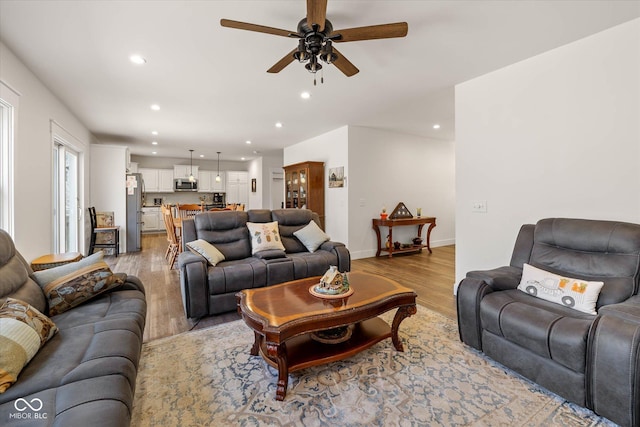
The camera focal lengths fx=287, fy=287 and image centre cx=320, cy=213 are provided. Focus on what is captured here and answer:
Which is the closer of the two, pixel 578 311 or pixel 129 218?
pixel 578 311

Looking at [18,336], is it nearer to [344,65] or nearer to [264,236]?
[264,236]

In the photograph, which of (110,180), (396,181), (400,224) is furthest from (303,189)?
(110,180)

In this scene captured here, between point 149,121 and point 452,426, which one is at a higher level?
point 149,121

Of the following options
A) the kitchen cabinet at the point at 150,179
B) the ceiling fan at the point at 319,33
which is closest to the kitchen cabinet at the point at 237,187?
the kitchen cabinet at the point at 150,179

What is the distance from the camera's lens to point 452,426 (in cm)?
153

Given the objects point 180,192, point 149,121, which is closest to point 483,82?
point 149,121

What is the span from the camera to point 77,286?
1975 millimetres

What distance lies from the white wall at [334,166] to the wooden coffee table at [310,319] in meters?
Result: 3.34

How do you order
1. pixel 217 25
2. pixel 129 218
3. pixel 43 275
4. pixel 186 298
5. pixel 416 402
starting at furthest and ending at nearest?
pixel 129 218
pixel 186 298
pixel 217 25
pixel 43 275
pixel 416 402

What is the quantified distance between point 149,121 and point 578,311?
20.3ft

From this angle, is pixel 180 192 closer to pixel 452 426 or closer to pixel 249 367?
pixel 249 367

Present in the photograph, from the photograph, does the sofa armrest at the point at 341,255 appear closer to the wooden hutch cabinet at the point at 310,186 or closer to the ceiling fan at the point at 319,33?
the ceiling fan at the point at 319,33

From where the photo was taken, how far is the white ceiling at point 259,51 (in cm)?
212

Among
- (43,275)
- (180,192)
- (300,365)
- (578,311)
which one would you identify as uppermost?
(180,192)
